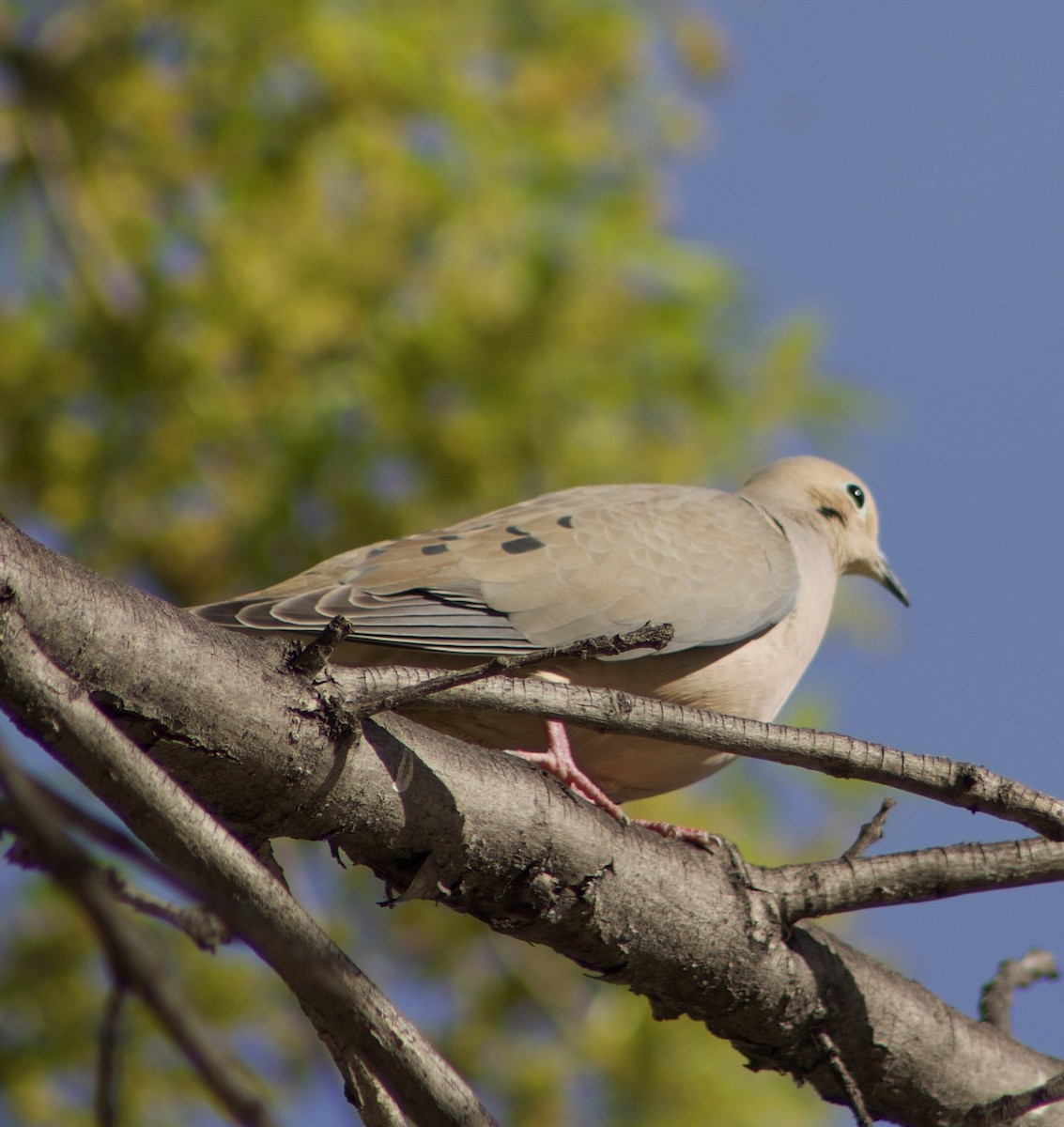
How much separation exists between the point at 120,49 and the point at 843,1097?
4.42m

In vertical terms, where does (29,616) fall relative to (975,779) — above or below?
below

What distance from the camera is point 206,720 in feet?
6.68

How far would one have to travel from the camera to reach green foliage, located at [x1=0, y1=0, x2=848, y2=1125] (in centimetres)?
514

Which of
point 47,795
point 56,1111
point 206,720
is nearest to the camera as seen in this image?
Result: point 47,795

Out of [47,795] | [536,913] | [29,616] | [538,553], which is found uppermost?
[538,553]

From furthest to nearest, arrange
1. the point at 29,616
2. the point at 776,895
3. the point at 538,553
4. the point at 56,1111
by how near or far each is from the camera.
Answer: the point at 56,1111 → the point at 538,553 → the point at 776,895 → the point at 29,616

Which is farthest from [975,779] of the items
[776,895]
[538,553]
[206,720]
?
[538,553]

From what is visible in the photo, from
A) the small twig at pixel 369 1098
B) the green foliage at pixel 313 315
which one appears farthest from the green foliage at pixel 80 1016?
the small twig at pixel 369 1098

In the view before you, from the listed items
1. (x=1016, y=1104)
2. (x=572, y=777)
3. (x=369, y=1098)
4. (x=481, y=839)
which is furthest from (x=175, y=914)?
(x=1016, y=1104)

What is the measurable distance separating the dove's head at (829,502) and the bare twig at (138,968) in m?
3.62

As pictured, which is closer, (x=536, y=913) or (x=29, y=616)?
(x=29, y=616)

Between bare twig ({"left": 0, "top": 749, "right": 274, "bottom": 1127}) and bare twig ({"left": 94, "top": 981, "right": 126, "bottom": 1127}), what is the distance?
0.15 metres

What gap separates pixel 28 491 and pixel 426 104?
2.10 meters

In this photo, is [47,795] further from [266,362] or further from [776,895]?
[266,362]
